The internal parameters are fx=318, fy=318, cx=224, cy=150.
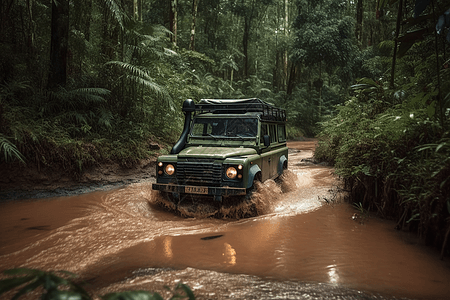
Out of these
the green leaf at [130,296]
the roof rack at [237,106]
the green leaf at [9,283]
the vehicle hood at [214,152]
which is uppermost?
the roof rack at [237,106]

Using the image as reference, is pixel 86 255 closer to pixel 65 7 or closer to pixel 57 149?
pixel 57 149

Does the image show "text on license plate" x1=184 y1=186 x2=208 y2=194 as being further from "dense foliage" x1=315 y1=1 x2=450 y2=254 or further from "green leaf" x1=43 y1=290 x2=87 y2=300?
"green leaf" x1=43 y1=290 x2=87 y2=300

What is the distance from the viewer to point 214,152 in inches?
237

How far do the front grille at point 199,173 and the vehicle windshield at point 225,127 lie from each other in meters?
1.35

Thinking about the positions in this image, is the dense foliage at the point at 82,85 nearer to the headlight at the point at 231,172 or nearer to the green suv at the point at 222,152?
the green suv at the point at 222,152

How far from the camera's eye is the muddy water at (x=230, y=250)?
3.32 meters

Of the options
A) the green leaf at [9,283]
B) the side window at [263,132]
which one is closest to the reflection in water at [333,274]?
the green leaf at [9,283]

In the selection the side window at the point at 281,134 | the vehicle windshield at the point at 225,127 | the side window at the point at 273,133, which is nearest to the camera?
the vehicle windshield at the point at 225,127

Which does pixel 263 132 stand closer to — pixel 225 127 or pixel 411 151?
pixel 225 127

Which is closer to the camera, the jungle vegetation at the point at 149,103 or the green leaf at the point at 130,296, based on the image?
the green leaf at the point at 130,296

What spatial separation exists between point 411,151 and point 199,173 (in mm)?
3428

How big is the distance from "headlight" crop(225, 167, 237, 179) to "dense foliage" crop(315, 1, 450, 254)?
2.08m

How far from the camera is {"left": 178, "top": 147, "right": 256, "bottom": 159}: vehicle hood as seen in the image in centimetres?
574

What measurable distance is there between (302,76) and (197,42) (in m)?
11.9
